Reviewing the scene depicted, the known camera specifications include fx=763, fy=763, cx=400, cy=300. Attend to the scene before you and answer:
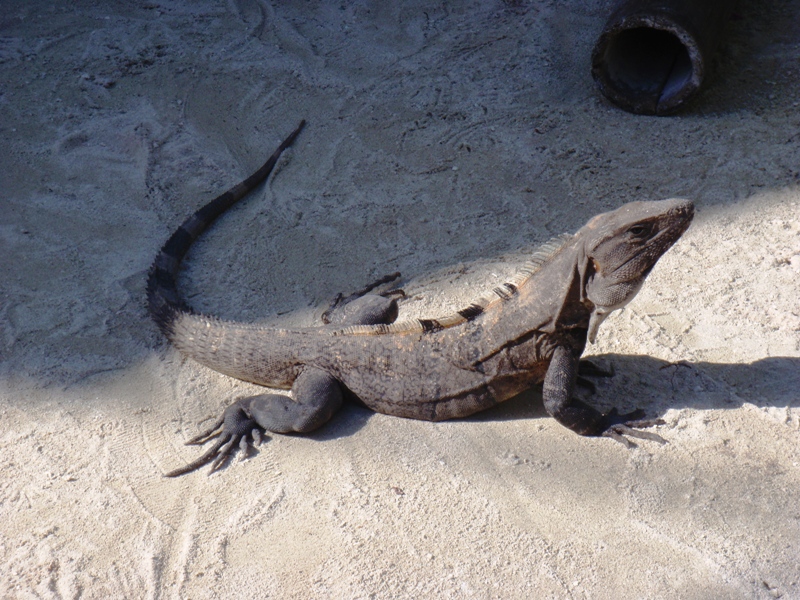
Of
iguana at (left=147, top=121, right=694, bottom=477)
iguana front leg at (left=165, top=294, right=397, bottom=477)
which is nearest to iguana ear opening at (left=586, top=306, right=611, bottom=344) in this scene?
iguana at (left=147, top=121, right=694, bottom=477)

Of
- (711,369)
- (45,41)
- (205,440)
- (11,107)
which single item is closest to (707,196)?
(711,369)

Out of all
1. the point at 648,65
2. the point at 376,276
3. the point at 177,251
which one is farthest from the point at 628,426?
the point at 648,65

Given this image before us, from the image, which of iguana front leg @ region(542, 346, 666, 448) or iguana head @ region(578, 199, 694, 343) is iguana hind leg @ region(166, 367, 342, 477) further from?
iguana head @ region(578, 199, 694, 343)

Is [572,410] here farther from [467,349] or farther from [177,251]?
[177,251]

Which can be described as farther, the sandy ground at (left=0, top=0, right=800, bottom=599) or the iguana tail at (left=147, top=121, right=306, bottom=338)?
the iguana tail at (left=147, top=121, right=306, bottom=338)

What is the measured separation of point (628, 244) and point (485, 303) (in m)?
0.72

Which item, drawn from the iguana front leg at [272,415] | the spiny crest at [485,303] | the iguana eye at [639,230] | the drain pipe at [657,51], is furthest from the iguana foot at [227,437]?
the drain pipe at [657,51]

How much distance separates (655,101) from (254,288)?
3.31 metres

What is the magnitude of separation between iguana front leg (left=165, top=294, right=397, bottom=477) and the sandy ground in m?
0.11

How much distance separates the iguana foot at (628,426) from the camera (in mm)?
3396

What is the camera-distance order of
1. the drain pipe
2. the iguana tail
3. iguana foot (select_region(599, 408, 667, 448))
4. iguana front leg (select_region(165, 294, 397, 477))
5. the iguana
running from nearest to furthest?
the iguana, iguana foot (select_region(599, 408, 667, 448)), iguana front leg (select_region(165, 294, 397, 477)), the iguana tail, the drain pipe

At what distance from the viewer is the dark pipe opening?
570 centimetres

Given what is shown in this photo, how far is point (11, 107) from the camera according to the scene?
616 cm

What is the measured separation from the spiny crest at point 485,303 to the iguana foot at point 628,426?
73 cm
